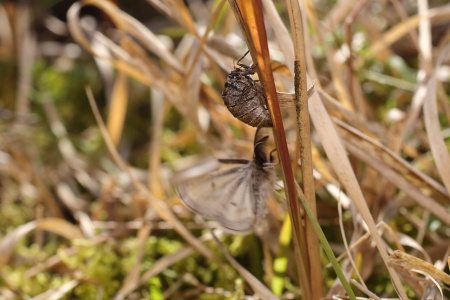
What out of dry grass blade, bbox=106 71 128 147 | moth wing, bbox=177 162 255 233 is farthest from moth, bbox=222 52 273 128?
dry grass blade, bbox=106 71 128 147

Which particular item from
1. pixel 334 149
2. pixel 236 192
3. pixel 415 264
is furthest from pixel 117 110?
pixel 415 264

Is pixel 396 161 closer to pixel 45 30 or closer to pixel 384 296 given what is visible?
pixel 384 296

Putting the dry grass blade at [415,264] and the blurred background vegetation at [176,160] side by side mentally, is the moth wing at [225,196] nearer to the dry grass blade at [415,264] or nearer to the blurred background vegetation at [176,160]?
the blurred background vegetation at [176,160]

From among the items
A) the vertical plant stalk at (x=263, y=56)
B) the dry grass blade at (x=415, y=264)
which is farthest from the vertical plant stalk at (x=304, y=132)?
the dry grass blade at (x=415, y=264)

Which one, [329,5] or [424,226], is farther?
[329,5]

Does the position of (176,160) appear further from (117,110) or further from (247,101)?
(247,101)

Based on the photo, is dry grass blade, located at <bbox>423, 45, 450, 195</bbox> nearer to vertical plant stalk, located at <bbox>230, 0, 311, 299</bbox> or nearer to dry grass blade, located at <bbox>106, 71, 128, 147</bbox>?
vertical plant stalk, located at <bbox>230, 0, 311, 299</bbox>

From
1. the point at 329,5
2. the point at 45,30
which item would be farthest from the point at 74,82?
the point at 329,5
